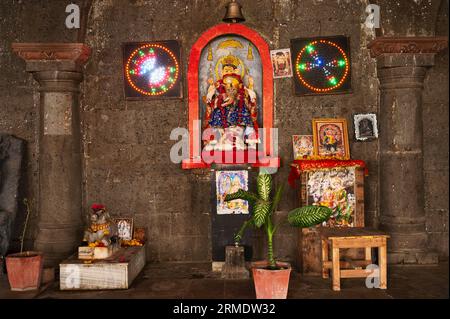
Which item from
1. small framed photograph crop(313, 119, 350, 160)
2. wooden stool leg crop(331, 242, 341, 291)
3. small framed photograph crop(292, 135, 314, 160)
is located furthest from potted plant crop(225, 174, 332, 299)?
small framed photograph crop(313, 119, 350, 160)

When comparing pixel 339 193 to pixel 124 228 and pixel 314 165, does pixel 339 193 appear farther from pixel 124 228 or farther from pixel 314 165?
pixel 124 228

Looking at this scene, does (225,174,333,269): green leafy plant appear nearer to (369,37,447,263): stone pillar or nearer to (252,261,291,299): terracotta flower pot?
(252,261,291,299): terracotta flower pot

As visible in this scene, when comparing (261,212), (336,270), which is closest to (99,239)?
(261,212)

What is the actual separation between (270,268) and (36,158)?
14.2 feet

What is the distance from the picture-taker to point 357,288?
583 cm

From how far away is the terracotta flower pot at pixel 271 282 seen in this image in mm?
5114

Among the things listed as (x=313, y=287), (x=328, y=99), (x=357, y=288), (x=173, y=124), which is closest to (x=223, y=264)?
(x=313, y=287)

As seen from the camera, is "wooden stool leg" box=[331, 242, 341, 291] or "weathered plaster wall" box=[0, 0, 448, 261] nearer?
"wooden stool leg" box=[331, 242, 341, 291]

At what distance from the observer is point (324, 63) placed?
24.4 feet

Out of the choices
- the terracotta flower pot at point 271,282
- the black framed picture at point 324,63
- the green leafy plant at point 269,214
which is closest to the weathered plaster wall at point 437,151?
the black framed picture at point 324,63

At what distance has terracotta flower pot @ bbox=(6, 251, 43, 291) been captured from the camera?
581 cm

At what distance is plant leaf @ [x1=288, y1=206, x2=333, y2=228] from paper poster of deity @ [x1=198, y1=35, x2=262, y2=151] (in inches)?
85.2

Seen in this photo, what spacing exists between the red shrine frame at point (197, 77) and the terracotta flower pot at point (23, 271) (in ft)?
8.98

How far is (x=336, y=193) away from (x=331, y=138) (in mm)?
1035
